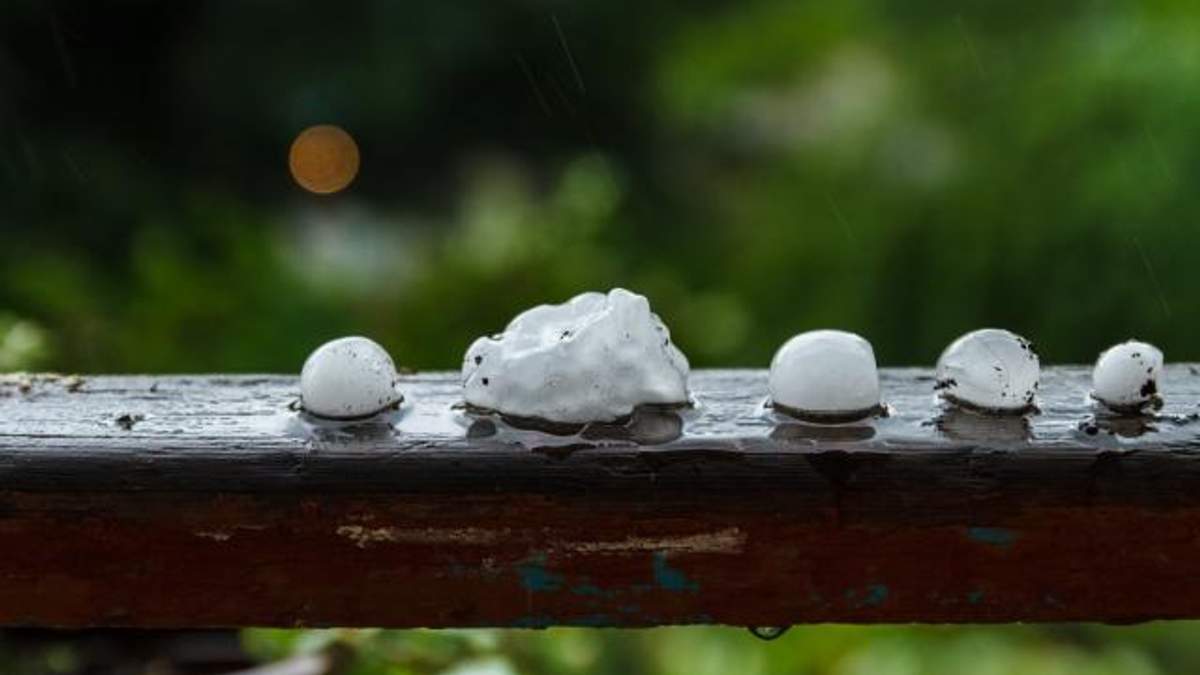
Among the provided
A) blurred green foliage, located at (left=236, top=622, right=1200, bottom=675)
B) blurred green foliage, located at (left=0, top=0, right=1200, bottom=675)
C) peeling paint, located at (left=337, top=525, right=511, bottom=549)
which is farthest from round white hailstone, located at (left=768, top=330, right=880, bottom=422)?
blurred green foliage, located at (left=0, top=0, right=1200, bottom=675)

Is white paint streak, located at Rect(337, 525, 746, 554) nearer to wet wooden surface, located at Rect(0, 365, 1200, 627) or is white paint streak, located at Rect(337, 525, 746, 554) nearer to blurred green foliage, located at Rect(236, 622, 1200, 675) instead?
wet wooden surface, located at Rect(0, 365, 1200, 627)

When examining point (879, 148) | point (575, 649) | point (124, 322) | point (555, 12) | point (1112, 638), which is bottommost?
point (1112, 638)

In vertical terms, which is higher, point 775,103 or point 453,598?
point 775,103

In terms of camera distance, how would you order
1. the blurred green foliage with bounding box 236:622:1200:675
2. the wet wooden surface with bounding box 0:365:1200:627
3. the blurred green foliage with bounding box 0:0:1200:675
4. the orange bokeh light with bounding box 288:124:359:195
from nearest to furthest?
the wet wooden surface with bounding box 0:365:1200:627 < the blurred green foliage with bounding box 236:622:1200:675 < the blurred green foliage with bounding box 0:0:1200:675 < the orange bokeh light with bounding box 288:124:359:195

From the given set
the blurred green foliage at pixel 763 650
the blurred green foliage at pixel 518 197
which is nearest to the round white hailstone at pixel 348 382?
the blurred green foliage at pixel 763 650

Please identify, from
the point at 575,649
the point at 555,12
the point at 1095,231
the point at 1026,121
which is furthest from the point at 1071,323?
the point at 575,649

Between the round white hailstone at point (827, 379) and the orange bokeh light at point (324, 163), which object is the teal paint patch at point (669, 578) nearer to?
the round white hailstone at point (827, 379)

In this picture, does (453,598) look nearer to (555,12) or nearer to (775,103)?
(555,12)
